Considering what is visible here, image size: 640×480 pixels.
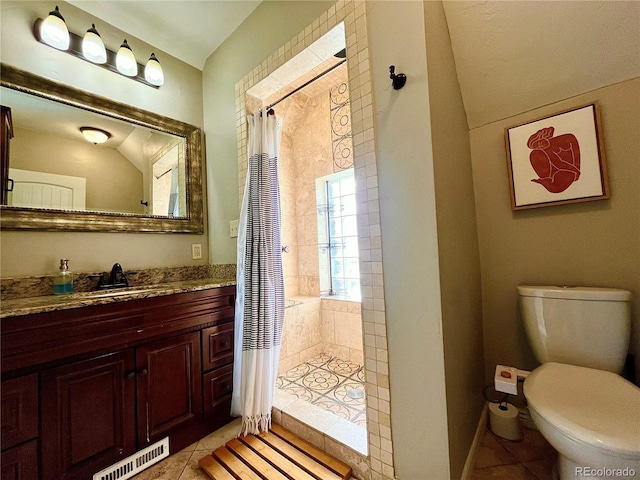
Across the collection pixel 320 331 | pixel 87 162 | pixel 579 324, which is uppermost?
pixel 87 162

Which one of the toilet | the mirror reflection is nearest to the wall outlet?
the mirror reflection

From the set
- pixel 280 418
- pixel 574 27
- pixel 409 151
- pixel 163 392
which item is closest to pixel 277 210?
pixel 409 151

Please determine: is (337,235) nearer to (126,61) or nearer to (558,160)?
(558,160)

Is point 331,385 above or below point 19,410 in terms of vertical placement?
below

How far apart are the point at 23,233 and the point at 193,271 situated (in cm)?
87

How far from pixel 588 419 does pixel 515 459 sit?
0.57 meters

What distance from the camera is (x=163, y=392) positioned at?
120cm

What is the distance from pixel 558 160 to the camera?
125 cm

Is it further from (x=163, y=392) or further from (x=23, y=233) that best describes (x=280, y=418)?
(x=23, y=233)

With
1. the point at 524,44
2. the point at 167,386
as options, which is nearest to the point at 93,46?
the point at 167,386

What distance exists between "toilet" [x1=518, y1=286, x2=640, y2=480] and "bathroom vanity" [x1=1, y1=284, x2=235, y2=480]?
5.04 feet

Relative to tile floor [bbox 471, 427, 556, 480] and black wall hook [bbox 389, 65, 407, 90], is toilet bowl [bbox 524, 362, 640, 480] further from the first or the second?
black wall hook [bbox 389, 65, 407, 90]

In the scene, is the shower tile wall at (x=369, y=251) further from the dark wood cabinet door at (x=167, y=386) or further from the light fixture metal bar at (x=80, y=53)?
the light fixture metal bar at (x=80, y=53)

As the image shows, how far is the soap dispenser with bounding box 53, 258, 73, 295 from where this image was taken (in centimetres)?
127
